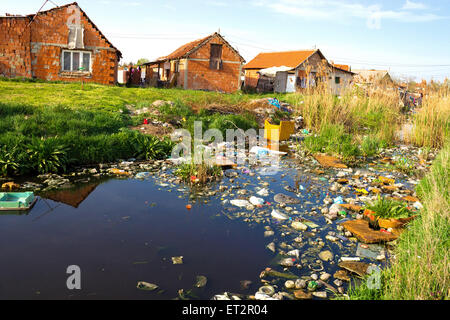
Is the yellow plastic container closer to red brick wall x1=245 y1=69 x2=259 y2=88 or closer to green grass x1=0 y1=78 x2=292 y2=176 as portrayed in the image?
green grass x1=0 y1=78 x2=292 y2=176

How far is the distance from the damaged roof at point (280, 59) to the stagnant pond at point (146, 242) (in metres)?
21.0

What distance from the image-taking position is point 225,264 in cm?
286

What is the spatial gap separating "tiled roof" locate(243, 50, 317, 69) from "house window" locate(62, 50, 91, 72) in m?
13.7

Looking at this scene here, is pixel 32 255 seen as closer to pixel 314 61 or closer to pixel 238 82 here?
pixel 238 82

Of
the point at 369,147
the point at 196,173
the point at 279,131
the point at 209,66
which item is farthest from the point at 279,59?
the point at 196,173

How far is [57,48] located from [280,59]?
16166mm

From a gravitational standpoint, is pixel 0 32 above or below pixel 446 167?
above

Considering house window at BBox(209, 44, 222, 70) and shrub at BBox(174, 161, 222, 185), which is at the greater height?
house window at BBox(209, 44, 222, 70)

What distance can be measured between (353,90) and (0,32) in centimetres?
1435

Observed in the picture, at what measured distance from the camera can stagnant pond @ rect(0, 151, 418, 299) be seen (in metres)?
2.51

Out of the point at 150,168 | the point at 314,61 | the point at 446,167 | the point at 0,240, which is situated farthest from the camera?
the point at 314,61

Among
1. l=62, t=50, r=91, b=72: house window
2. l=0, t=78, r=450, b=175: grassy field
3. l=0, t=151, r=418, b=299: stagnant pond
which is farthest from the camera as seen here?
l=62, t=50, r=91, b=72: house window

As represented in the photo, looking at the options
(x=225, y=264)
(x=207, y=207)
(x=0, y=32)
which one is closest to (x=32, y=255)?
(x=225, y=264)

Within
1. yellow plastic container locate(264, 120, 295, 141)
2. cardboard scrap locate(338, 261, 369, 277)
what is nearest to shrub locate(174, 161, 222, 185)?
cardboard scrap locate(338, 261, 369, 277)
